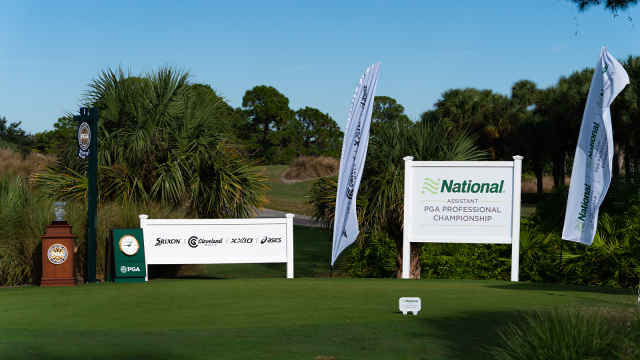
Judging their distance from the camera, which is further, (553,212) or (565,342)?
(553,212)

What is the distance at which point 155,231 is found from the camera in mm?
10977

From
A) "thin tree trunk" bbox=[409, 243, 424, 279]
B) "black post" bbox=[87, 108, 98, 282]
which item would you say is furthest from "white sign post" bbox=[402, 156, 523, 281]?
"black post" bbox=[87, 108, 98, 282]

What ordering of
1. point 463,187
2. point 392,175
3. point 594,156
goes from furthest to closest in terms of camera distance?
point 392,175 < point 463,187 < point 594,156

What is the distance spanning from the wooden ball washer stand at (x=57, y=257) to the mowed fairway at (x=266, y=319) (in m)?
0.50

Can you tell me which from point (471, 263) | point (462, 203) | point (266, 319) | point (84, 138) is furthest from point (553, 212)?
point (84, 138)

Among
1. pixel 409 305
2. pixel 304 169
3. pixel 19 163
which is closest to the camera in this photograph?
pixel 409 305

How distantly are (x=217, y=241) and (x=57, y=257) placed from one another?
285cm

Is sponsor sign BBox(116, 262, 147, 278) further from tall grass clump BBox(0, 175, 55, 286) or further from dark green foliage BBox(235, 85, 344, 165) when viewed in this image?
dark green foliage BBox(235, 85, 344, 165)

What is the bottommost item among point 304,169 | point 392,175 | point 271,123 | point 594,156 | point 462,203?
point 462,203

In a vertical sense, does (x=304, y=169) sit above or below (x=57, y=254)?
above

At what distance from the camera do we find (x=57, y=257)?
9.73 metres

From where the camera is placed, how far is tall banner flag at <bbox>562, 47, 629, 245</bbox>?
8.55m

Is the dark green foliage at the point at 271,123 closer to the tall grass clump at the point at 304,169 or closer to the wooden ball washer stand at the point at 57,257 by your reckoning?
the tall grass clump at the point at 304,169

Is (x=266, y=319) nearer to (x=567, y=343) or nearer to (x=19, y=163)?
(x=567, y=343)
